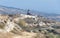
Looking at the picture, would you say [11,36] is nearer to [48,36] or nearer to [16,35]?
[16,35]

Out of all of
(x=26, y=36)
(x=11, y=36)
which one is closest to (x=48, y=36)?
(x=26, y=36)

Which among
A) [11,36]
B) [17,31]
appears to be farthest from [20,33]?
[11,36]

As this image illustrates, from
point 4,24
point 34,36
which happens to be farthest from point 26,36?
point 4,24

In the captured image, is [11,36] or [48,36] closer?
[11,36]

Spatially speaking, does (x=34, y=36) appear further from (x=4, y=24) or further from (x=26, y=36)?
(x=4, y=24)

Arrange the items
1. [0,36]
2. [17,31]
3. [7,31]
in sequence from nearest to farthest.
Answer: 1. [0,36]
2. [7,31]
3. [17,31]

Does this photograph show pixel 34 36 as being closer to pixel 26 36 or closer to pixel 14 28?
pixel 26 36

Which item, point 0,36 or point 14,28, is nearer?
point 0,36

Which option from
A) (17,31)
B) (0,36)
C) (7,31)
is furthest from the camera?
(17,31)
